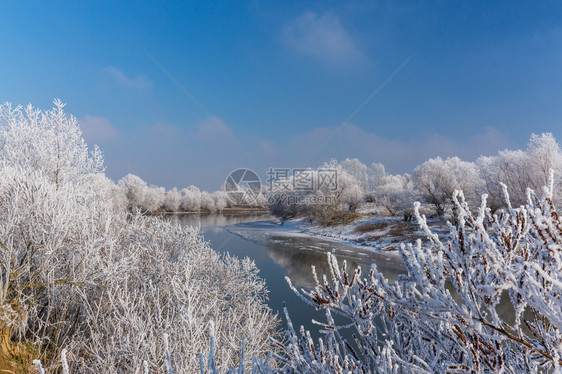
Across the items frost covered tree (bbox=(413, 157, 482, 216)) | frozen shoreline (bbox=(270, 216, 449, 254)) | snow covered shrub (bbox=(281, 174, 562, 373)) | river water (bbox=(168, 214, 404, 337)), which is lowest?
river water (bbox=(168, 214, 404, 337))

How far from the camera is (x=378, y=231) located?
31.5 metres

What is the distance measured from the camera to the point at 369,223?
115 feet

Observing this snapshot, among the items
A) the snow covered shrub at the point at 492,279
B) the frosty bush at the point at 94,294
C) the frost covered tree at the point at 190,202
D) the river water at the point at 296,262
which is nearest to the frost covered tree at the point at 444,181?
the river water at the point at 296,262

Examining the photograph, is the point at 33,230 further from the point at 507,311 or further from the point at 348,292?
the point at 507,311

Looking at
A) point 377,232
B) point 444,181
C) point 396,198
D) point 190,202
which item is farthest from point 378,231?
point 190,202

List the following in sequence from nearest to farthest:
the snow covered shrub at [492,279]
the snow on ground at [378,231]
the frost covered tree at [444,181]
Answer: the snow covered shrub at [492,279] < the snow on ground at [378,231] < the frost covered tree at [444,181]

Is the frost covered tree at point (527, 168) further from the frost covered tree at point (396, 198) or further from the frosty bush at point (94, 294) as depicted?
the frosty bush at point (94, 294)

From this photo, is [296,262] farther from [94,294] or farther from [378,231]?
[94,294]

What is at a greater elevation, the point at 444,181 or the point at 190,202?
the point at 444,181

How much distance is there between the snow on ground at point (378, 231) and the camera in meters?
26.9

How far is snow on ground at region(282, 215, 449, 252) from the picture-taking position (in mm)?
26922

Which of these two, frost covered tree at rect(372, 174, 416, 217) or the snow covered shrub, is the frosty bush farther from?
frost covered tree at rect(372, 174, 416, 217)

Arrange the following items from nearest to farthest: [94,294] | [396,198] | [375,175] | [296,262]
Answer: [94,294] < [296,262] < [396,198] < [375,175]

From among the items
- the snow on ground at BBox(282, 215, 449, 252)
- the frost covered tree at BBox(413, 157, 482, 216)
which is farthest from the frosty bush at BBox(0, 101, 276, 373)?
the frost covered tree at BBox(413, 157, 482, 216)
